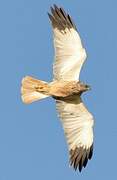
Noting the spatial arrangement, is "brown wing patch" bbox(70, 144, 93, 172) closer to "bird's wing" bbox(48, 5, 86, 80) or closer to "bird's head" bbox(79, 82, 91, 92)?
"bird's head" bbox(79, 82, 91, 92)

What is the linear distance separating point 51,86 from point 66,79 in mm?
418

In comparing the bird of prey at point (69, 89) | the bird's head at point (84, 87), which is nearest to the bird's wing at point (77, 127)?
the bird of prey at point (69, 89)

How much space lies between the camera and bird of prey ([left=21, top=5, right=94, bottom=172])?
53219 millimetres

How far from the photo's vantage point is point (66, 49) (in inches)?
2106

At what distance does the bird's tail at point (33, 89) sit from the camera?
53.2 meters

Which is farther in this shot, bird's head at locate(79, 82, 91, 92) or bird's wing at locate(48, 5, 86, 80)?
Answer: bird's wing at locate(48, 5, 86, 80)

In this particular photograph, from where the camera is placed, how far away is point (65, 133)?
5341cm

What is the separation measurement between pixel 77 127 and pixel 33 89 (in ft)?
4.30

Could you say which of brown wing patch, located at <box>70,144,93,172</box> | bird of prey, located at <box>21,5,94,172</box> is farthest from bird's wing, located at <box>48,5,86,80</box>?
brown wing patch, located at <box>70,144,93,172</box>

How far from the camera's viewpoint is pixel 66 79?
53469 millimetres

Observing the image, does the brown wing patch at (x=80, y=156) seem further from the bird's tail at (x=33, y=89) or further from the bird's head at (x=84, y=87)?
the bird's tail at (x=33, y=89)

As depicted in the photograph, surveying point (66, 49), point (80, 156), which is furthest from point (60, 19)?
point (80, 156)

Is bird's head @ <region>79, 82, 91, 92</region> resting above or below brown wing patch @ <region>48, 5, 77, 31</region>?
below

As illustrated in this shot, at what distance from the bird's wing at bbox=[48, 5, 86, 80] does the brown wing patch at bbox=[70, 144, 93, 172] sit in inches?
61.8
